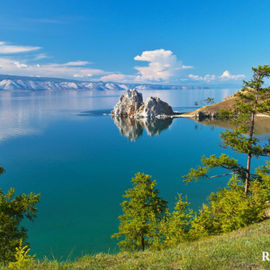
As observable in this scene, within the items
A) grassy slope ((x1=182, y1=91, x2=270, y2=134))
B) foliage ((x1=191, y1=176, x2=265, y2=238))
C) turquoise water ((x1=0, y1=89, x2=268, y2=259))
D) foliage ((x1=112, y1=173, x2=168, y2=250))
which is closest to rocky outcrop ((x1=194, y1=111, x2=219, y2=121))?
grassy slope ((x1=182, y1=91, x2=270, y2=134))

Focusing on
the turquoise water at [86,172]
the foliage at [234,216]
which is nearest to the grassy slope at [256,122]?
the turquoise water at [86,172]

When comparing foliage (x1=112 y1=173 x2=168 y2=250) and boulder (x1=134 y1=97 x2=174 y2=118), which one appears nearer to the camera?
foliage (x1=112 y1=173 x2=168 y2=250)

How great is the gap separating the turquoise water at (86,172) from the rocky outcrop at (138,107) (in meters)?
52.1

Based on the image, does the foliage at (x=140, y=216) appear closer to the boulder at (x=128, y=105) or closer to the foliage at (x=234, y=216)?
the foliage at (x=234, y=216)

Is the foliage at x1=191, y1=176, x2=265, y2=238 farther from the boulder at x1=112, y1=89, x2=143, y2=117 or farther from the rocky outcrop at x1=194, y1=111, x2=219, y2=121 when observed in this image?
the boulder at x1=112, y1=89, x2=143, y2=117

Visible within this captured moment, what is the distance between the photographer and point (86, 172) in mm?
49594

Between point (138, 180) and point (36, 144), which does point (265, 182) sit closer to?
point (138, 180)

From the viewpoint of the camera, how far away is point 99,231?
28.7 metres

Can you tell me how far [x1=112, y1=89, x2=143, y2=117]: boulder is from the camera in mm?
155125

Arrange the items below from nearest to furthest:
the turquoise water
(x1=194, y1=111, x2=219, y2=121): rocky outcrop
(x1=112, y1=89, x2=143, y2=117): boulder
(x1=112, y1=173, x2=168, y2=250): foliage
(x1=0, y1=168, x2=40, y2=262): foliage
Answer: (x1=0, y1=168, x2=40, y2=262): foliage → (x1=112, y1=173, x2=168, y2=250): foliage → the turquoise water → (x1=194, y1=111, x2=219, y2=121): rocky outcrop → (x1=112, y1=89, x2=143, y2=117): boulder

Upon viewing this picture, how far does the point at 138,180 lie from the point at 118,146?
2113 inches

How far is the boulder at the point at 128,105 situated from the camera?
155125mm

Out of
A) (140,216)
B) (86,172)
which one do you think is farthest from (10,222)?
(86,172)

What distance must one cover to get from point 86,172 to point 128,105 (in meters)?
111
